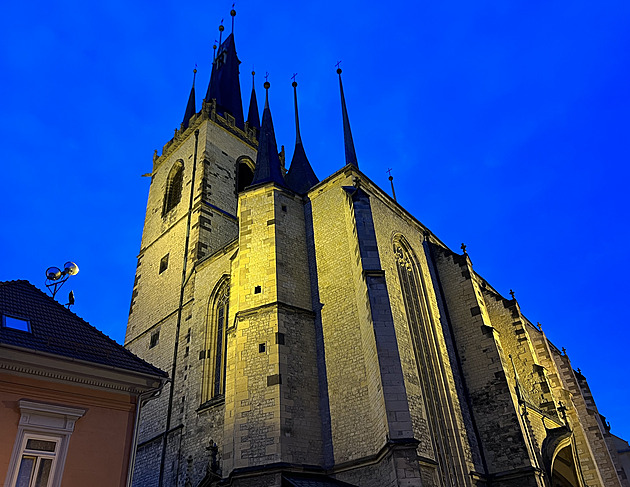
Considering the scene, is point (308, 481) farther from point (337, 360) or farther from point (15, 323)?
point (15, 323)

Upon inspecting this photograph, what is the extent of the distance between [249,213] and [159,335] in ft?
20.0

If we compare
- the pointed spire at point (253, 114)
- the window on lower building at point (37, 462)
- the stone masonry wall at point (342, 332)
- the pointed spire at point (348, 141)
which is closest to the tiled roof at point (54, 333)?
the window on lower building at point (37, 462)

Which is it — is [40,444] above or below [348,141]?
below

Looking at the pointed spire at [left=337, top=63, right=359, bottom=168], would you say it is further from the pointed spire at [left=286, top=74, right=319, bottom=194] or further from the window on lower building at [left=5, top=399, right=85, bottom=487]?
the window on lower building at [left=5, top=399, right=85, bottom=487]

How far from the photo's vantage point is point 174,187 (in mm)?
22578

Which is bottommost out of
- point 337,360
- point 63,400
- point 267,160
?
point 63,400

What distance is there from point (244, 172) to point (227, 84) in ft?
24.3

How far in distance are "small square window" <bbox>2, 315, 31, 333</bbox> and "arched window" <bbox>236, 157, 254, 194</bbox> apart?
14896mm

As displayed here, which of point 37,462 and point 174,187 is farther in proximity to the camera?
point 174,187

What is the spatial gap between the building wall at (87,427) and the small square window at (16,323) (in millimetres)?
756

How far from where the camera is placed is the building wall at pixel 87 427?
664 cm

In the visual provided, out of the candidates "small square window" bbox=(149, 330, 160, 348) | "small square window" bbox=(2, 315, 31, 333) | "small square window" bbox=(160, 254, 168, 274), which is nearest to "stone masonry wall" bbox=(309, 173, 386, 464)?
"small square window" bbox=(2, 315, 31, 333)

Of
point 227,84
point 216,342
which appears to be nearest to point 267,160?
point 216,342

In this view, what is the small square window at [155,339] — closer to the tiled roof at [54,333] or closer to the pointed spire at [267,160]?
the pointed spire at [267,160]
